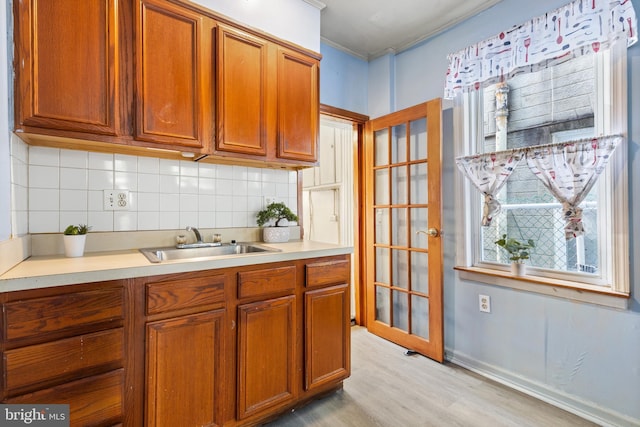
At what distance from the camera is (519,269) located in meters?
1.93

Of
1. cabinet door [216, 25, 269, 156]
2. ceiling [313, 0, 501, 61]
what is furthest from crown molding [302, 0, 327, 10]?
cabinet door [216, 25, 269, 156]

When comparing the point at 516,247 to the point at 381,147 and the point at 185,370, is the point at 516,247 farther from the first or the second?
the point at 185,370

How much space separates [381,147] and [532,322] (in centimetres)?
175

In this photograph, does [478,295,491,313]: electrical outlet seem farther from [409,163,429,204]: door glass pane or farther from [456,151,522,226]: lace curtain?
[409,163,429,204]: door glass pane

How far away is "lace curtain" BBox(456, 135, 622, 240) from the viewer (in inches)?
61.7

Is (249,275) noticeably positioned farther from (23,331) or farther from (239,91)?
(239,91)

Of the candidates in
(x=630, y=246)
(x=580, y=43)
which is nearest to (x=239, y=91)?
(x=580, y=43)

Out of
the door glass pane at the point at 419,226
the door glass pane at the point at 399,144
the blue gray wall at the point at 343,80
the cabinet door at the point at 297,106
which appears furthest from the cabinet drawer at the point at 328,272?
the blue gray wall at the point at 343,80

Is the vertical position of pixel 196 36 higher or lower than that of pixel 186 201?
higher

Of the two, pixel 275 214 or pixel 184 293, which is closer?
pixel 184 293

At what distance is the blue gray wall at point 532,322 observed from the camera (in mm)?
1525

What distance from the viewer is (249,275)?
148 centimetres

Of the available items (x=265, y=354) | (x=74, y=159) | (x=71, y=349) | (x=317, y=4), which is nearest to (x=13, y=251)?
(x=71, y=349)

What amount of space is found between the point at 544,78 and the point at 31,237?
3.04m
